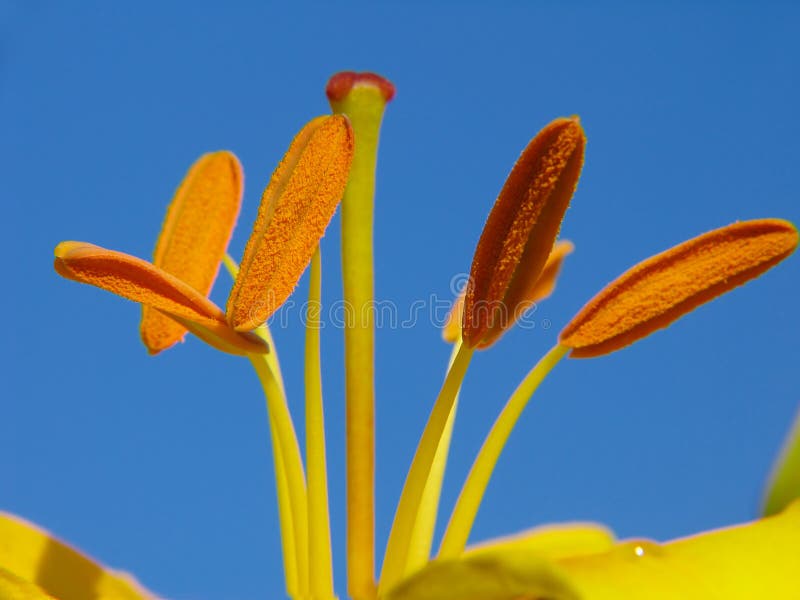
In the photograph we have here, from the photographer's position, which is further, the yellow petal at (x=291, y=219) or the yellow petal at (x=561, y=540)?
the yellow petal at (x=561, y=540)

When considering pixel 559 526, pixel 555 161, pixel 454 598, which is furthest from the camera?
pixel 559 526

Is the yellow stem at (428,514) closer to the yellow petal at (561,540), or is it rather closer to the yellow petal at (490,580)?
the yellow petal at (561,540)

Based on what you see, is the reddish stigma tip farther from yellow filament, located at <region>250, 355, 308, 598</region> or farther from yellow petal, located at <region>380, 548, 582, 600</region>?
yellow petal, located at <region>380, 548, 582, 600</region>

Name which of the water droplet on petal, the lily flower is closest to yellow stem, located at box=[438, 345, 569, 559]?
the lily flower

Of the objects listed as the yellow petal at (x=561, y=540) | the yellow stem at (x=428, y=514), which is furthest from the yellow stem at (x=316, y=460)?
the yellow petal at (x=561, y=540)

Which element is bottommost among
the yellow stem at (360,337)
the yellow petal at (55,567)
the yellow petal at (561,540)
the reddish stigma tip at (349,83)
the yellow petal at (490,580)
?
the yellow petal at (55,567)

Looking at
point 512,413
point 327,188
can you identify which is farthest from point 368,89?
point 512,413

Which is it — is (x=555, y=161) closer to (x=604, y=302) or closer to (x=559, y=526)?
(x=604, y=302)
